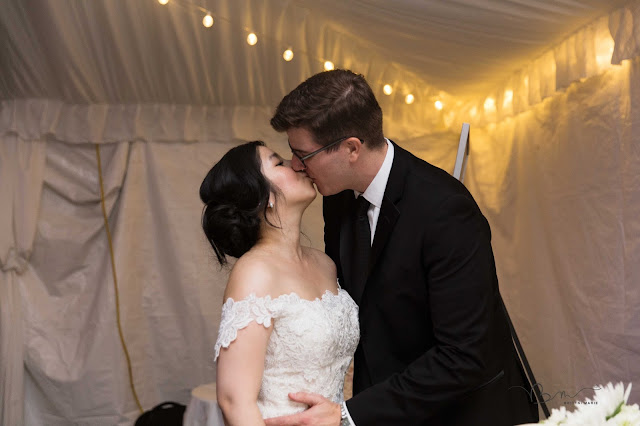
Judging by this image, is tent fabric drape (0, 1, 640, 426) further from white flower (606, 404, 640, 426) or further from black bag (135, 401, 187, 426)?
white flower (606, 404, 640, 426)

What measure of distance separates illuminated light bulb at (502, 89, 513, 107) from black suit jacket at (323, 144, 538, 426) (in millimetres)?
1883

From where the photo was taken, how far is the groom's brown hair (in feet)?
6.04

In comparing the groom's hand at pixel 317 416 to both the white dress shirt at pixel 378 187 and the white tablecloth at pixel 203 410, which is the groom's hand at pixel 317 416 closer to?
the white dress shirt at pixel 378 187

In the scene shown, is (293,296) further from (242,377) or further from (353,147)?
(353,147)

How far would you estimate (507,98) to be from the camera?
3.65 meters

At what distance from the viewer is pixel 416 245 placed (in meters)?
1.80

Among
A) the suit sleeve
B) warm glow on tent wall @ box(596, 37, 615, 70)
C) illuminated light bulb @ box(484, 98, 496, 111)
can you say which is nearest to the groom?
the suit sleeve

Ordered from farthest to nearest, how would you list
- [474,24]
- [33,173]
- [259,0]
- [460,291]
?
1. [33,173]
2. [259,0]
3. [474,24]
4. [460,291]

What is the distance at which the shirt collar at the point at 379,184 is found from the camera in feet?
6.33

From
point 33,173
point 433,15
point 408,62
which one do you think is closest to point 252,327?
point 433,15

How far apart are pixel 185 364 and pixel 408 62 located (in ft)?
7.64

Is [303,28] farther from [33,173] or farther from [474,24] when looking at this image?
[33,173]

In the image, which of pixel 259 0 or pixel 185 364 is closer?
pixel 259 0

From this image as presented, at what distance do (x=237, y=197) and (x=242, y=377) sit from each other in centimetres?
54
